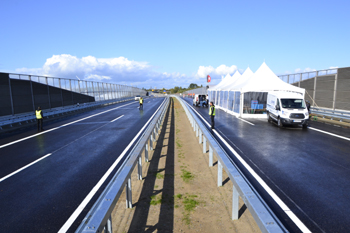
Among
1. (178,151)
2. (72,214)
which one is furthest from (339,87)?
(72,214)

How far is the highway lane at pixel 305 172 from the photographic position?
4715 millimetres

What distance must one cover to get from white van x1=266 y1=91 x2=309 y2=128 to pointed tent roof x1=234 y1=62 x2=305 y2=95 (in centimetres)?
364

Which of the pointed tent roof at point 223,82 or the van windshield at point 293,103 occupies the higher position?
the pointed tent roof at point 223,82

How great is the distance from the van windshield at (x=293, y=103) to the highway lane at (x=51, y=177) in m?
11.3

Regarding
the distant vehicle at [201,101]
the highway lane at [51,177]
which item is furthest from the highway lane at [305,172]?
the distant vehicle at [201,101]

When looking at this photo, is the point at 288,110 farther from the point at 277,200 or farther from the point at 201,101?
the point at 201,101

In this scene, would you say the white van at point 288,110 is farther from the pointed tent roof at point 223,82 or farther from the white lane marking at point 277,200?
the pointed tent roof at point 223,82

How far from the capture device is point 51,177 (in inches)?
275

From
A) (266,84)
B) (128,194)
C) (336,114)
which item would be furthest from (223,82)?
(128,194)

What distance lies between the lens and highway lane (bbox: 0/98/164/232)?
474cm

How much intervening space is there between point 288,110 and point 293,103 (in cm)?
137

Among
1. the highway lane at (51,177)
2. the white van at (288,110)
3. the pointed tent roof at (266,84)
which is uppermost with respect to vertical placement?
the pointed tent roof at (266,84)

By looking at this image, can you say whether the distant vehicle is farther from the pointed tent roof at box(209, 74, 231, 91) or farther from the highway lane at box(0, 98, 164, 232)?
the highway lane at box(0, 98, 164, 232)

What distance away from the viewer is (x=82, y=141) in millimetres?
11992
